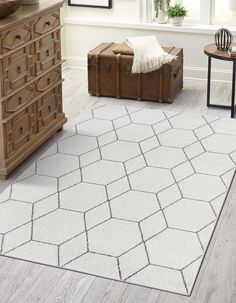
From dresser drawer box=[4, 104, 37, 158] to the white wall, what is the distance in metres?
2.22

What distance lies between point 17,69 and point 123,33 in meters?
2.49

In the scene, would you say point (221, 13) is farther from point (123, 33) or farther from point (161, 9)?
point (123, 33)

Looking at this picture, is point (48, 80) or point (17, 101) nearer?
point (17, 101)

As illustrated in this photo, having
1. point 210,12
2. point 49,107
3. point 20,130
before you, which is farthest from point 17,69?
point 210,12

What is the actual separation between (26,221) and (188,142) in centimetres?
163

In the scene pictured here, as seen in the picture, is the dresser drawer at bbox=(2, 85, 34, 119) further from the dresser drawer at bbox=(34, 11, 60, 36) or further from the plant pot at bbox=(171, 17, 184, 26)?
the plant pot at bbox=(171, 17, 184, 26)

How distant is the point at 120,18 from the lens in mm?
6375

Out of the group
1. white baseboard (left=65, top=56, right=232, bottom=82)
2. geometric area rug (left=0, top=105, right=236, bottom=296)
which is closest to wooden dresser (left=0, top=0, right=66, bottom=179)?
geometric area rug (left=0, top=105, right=236, bottom=296)

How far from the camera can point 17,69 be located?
13.4ft

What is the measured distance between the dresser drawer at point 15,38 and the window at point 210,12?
253 centimetres

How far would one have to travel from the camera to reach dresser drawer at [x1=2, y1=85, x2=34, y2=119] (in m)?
4.01

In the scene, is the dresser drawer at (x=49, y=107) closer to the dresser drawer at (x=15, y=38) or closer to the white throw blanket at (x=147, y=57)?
the dresser drawer at (x=15, y=38)

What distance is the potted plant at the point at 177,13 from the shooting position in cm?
610

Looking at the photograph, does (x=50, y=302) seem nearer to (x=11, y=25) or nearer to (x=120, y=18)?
(x=11, y=25)
